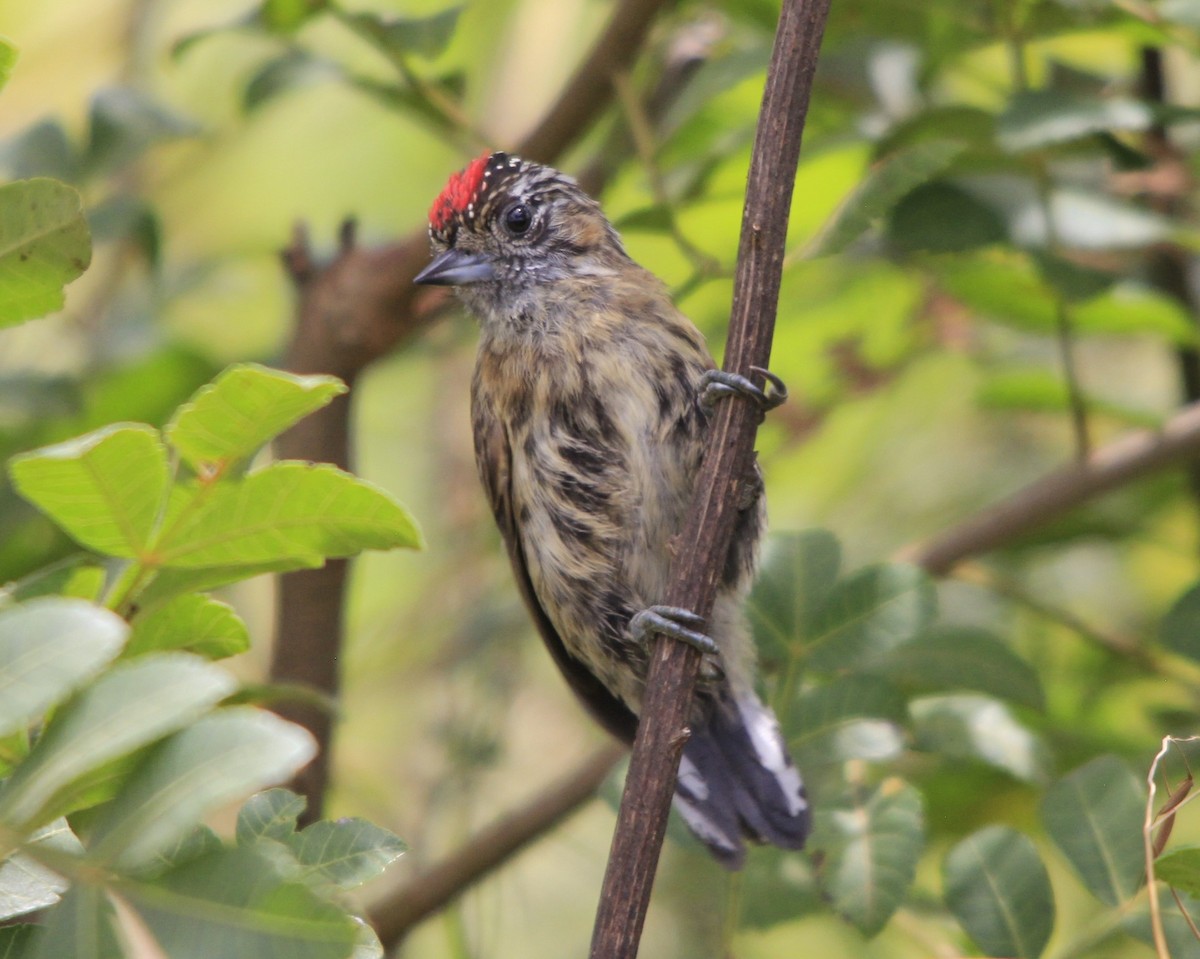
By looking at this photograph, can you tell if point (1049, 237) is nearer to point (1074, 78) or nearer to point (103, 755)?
point (1074, 78)

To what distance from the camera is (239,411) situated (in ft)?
5.02

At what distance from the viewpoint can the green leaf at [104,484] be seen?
146cm

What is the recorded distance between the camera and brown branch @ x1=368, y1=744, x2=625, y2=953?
3086 mm

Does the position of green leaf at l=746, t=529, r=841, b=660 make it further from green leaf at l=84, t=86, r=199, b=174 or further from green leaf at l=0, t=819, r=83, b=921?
green leaf at l=84, t=86, r=199, b=174

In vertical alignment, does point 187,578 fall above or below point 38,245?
below

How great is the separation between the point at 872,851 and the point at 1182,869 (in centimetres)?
59

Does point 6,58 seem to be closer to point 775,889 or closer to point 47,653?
point 47,653

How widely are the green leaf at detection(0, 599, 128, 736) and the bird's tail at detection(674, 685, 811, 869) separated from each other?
140 cm

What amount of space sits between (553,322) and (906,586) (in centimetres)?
103

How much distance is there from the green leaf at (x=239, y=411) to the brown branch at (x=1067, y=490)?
6.10 feet

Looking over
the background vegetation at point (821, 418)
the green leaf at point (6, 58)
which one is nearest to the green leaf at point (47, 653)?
the background vegetation at point (821, 418)

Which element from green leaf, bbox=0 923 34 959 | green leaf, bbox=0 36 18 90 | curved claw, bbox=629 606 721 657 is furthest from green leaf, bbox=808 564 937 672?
green leaf, bbox=0 36 18 90

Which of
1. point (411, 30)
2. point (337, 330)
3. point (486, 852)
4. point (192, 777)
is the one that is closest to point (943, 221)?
point (411, 30)

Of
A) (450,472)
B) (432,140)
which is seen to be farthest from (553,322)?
(432,140)
